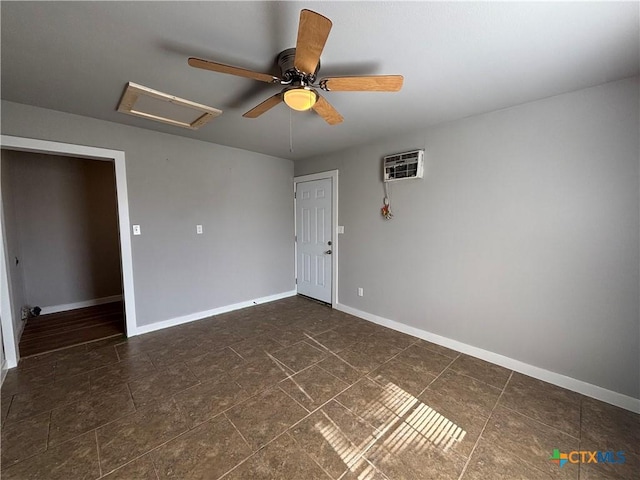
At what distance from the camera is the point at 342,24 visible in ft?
4.45

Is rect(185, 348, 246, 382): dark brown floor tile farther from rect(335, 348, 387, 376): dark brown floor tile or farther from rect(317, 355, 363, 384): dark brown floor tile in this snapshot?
rect(335, 348, 387, 376): dark brown floor tile

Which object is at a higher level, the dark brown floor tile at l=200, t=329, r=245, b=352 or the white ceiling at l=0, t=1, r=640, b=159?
the white ceiling at l=0, t=1, r=640, b=159

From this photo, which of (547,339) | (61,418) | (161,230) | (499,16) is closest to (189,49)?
(499,16)

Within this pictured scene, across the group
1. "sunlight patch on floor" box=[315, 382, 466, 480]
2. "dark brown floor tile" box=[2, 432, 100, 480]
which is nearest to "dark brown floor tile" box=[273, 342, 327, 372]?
"sunlight patch on floor" box=[315, 382, 466, 480]

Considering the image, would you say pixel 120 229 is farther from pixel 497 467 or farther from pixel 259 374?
pixel 497 467

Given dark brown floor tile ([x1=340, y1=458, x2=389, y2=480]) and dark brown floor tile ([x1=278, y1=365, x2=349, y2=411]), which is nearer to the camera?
dark brown floor tile ([x1=340, y1=458, x2=389, y2=480])

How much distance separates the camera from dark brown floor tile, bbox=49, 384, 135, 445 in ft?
5.48

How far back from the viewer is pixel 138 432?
167 cm

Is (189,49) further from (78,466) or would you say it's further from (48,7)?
(78,466)

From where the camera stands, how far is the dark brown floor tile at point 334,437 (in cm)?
Result: 148

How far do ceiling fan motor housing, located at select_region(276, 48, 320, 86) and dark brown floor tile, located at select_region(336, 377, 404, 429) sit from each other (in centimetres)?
222

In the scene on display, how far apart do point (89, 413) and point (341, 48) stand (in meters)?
2.97

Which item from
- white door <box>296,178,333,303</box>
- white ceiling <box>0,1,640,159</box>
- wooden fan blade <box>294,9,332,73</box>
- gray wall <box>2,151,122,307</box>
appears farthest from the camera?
white door <box>296,178,333,303</box>

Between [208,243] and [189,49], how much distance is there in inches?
98.0
